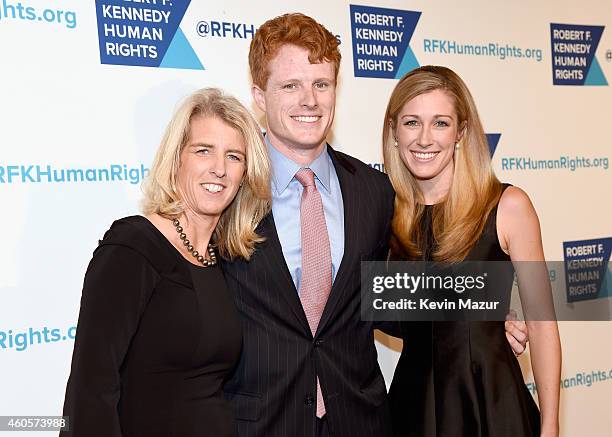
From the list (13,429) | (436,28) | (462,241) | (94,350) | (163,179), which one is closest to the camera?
(94,350)

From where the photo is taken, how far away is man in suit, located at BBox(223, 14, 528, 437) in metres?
2.02

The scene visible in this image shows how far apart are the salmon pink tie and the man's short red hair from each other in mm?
461

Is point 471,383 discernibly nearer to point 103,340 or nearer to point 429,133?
point 429,133

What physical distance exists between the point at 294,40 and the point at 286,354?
0.99m

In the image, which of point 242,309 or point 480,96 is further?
point 480,96

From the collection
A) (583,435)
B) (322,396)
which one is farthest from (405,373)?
(583,435)

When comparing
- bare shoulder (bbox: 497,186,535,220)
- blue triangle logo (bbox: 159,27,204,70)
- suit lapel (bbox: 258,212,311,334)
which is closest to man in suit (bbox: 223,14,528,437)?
suit lapel (bbox: 258,212,311,334)

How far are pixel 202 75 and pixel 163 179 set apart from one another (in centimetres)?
98

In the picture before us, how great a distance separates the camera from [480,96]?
3.61 meters

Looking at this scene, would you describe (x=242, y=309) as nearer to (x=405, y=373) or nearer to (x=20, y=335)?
(x=405, y=373)

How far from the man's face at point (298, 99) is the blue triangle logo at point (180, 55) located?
2.01 ft

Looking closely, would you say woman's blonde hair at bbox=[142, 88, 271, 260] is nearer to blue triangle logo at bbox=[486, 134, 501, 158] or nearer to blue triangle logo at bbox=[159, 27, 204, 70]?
blue triangle logo at bbox=[159, 27, 204, 70]

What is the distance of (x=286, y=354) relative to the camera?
6.63ft

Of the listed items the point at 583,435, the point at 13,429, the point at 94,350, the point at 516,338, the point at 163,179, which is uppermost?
the point at 163,179
